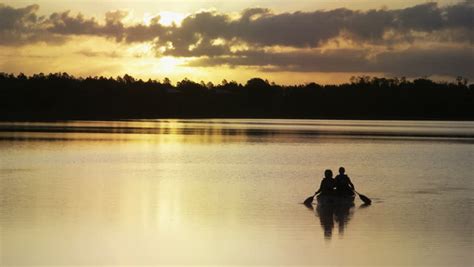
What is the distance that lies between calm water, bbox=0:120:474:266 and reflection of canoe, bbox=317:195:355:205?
1.14ft

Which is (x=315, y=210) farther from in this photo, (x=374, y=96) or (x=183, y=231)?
(x=374, y=96)

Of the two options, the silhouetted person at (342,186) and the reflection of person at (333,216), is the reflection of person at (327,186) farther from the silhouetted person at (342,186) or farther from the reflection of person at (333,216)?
the reflection of person at (333,216)

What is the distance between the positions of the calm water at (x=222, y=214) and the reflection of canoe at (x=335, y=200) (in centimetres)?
35

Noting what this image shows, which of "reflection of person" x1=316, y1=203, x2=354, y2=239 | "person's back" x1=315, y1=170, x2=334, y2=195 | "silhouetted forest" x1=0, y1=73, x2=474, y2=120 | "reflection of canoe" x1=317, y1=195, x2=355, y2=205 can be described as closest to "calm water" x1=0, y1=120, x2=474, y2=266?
"reflection of person" x1=316, y1=203, x2=354, y2=239

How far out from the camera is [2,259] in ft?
42.1

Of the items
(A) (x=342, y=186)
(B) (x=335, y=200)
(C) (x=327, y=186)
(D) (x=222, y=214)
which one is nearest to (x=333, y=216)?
(B) (x=335, y=200)

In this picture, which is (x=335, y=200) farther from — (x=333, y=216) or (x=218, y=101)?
(x=218, y=101)

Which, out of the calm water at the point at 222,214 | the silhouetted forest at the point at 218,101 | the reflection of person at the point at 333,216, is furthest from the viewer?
the silhouetted forest at the point at 218,101

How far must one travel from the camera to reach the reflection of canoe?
20500mm

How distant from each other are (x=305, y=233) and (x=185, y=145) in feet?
120

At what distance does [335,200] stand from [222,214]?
11.5 feet

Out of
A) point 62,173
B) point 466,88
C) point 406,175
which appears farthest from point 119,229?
point 466,88

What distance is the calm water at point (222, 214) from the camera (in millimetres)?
13547

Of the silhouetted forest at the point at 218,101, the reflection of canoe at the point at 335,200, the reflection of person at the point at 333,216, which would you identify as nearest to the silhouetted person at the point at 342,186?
the reflection of canoe at the point at 335,200
